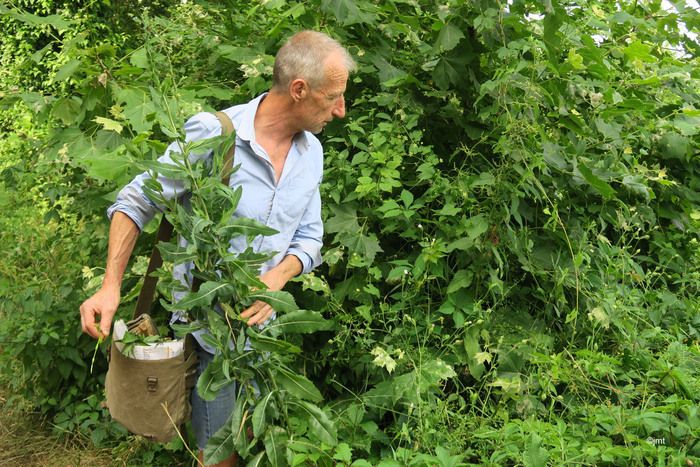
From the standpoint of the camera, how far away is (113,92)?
3.36m

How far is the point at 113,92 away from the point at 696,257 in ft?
11.3

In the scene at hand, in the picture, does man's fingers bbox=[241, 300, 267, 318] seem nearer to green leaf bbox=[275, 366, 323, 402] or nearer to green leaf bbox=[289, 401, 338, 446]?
green leaf bbox=[275, 366, 323, 402]

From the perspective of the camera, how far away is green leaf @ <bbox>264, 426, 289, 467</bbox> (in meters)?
2.41

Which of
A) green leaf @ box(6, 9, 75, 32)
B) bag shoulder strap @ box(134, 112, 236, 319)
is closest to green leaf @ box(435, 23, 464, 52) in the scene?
bag shoulder strap @ box(134, 112, 236, 319)

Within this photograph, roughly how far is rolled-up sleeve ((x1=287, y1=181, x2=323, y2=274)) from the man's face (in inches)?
A: 11.9

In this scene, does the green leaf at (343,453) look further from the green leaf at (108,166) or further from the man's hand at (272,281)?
the green leaf at (108,166)

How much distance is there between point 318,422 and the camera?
2.49 meters

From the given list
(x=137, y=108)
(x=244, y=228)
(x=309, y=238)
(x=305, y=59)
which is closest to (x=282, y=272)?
(x=309, y=238)

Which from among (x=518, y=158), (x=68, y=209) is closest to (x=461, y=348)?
(x=518, y=158)

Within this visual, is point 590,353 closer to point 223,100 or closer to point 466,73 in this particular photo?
point 466,73

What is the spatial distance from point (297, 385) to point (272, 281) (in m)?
0.36

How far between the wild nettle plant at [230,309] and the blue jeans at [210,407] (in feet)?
0.46

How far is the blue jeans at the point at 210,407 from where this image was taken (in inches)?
103

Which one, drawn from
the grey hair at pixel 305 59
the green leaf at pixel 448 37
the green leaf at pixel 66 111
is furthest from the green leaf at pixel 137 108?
the green leaf at pixel 448 37
